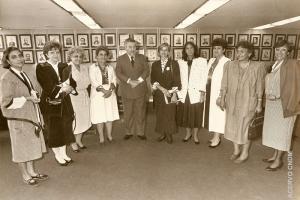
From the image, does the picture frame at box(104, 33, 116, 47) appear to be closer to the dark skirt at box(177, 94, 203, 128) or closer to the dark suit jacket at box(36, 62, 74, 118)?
the dark skirt at box(177, 94, 203, 128)

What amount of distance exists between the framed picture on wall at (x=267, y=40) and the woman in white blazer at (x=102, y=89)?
4.85 metres

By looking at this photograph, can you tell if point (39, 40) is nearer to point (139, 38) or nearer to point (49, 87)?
point (139, 38)

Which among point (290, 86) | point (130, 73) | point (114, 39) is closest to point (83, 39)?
point (114, 39)

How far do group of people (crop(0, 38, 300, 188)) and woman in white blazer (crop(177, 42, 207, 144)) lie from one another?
15 mm

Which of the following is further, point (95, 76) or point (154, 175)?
point (95, 76)

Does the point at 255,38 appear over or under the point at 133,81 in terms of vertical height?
over

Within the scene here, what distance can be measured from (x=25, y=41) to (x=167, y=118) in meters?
4.46

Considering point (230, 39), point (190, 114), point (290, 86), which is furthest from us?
point (230, 39)

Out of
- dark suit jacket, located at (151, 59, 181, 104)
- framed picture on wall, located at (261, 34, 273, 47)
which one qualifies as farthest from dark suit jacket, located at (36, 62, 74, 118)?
framed picture on wall, located at (261, 34, 273, 47)

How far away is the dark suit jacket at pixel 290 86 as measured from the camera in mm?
3043

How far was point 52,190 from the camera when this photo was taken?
3.00 metres

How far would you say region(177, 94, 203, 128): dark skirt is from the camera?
4195 millimetres

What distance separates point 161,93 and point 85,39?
344 cm

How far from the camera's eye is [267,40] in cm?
721
